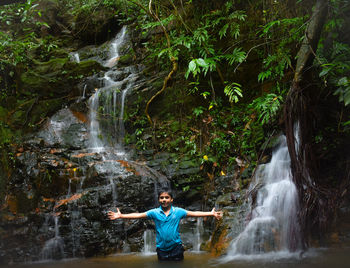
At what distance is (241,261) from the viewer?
3.93 m

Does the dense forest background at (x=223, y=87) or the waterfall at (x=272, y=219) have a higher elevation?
the dense forest background at (x=223, y=87)

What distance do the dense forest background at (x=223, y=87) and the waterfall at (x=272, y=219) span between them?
0.79 ft

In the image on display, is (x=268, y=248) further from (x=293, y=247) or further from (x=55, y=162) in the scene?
(x=55, y=162)

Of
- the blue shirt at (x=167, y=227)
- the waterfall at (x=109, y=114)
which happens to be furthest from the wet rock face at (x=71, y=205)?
the blue shirt at (x=167, y=227)

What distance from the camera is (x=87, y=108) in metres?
8.41

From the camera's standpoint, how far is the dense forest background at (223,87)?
451cm

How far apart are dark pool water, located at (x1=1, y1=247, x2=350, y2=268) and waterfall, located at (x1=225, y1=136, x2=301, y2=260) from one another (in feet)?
0.64

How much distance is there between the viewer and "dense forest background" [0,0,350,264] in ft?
14.8

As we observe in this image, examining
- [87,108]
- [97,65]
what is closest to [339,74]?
[87,108]

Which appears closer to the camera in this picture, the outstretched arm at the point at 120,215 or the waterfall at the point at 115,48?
the outstretched arm at the point at 120,215

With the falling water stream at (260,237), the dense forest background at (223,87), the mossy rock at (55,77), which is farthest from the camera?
the mossy rock at (55,77)

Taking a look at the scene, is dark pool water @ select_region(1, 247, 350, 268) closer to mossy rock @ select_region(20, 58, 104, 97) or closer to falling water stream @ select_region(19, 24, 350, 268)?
falling water stream @ select_region(19, 24, 350, 268)

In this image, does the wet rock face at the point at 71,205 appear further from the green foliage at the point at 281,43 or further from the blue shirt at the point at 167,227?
the green foliage at the point at 281,43

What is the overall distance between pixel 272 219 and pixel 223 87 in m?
3.64
